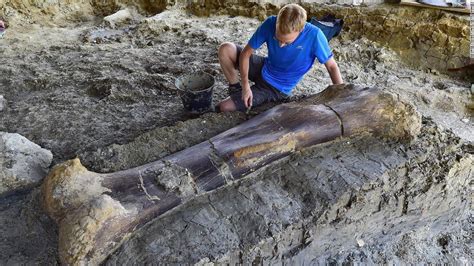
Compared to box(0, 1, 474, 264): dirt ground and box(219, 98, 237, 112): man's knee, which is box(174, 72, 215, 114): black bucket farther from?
box(0, 1, 474, 264): dirt ground

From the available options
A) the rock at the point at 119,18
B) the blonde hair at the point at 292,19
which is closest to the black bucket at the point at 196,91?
the blonde hair at the point at 292,19

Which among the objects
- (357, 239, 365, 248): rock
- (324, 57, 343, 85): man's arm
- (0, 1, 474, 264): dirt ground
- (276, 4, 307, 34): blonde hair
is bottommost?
(357, 239, 365, 248): rock

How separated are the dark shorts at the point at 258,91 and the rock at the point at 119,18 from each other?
8.52 ft

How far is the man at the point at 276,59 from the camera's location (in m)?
3.04

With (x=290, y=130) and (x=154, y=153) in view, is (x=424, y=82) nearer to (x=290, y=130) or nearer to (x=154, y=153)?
(x=290, y=130)

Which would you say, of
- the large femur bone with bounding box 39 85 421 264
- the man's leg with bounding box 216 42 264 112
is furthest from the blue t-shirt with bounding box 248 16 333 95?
the large femur bone with bounding box 39 85 421 264

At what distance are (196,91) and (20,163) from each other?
52.7 inches

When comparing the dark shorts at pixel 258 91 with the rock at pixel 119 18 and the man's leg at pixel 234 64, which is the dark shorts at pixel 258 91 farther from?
the rock at pixel 119 18

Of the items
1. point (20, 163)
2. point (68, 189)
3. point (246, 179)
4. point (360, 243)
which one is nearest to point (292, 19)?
point (246, 179)

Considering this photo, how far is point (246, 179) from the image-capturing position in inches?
103

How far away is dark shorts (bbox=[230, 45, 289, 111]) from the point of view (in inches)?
137

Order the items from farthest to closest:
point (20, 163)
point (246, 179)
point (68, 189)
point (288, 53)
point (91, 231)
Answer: point (288, 53), point (20, 163), point (246, 179), point (68, 189), point (91, 231)

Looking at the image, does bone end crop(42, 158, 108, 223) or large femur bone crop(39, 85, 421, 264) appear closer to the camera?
large femur bone crop(39, 85, 421, 264)

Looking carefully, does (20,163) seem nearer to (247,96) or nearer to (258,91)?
(247,96)
